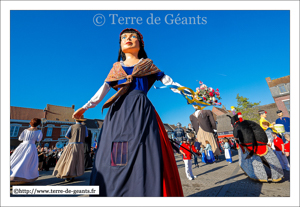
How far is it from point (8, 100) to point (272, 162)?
6.24 metres

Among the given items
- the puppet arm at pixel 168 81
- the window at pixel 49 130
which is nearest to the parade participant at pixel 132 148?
the puppet arm at pixel 168 81

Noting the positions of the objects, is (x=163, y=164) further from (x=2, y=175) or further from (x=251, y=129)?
(x=251, y=129)

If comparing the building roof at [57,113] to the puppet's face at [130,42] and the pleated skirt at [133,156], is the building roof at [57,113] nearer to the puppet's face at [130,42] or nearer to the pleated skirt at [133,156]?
the puppet's face at [130,42]

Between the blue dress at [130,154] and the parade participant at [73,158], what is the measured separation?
12.0 feet

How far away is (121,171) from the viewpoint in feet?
5.54

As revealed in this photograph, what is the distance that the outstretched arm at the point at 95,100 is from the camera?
2.12 meters

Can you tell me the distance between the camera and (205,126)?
6547 mm

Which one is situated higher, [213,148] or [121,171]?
[121,171]

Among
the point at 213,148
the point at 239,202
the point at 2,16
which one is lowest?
the point at 213,148

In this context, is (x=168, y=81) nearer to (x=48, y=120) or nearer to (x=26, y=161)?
(x=26, y=161)

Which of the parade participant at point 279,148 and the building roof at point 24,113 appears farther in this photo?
the building roof at point 24,113

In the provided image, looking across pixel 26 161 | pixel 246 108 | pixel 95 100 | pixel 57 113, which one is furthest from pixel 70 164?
pixel 57 113

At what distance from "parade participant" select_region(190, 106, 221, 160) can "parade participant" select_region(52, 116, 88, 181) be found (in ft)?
16.9

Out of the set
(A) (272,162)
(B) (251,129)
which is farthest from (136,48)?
(A) (272,162)
